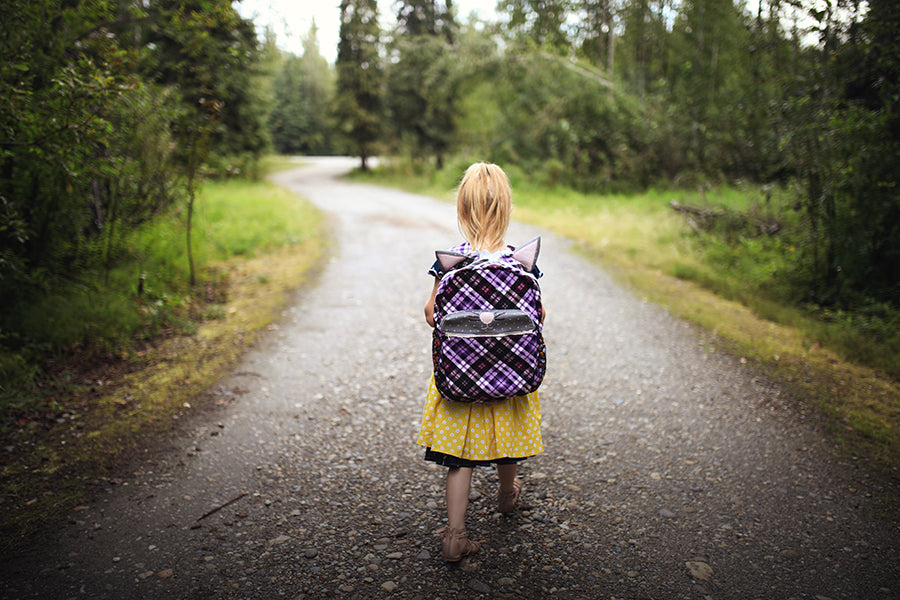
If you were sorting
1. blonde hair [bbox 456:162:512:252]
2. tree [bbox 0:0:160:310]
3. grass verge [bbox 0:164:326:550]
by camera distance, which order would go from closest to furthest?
blonde hair [bbox 456:162:512:252] < grass verge [bbox 0:164:326:550] < tree [bbox 0:0:160:310]

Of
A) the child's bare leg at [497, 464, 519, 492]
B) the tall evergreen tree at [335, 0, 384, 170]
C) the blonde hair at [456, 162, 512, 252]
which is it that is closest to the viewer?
the blonde hair at [456, 162, 512, 252]

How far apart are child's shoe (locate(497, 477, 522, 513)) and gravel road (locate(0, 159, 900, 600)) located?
53mm

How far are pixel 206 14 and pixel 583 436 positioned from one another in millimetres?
5802

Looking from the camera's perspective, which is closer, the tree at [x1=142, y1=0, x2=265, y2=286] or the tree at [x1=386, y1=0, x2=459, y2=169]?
the tree at [x1=142, y1=0, x2=265, y2=286]

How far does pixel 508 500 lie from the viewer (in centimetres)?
299

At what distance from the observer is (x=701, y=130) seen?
51.3 feet

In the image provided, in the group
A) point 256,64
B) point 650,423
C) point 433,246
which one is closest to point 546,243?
point 433,246

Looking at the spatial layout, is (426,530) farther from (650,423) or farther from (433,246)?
(433,246)

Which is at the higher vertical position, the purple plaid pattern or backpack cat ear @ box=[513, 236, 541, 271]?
backpack cat ear @ box=[513, 236, 541, 271]

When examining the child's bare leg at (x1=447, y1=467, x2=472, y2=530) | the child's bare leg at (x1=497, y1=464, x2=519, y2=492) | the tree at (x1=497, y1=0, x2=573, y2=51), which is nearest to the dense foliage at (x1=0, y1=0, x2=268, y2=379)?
the child's bare leg at (x1=447, y1=467, x2=472, y2=530)

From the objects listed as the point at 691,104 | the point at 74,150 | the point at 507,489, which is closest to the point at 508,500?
the point at 507,489

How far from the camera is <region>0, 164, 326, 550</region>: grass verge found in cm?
323

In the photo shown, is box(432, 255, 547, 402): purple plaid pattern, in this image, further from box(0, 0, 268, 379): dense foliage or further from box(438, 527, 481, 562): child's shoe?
box(0, 0, 268, 379): dense foliage

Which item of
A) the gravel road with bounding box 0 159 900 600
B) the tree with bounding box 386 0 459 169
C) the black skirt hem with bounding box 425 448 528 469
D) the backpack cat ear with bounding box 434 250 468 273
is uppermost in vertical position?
the tree with bounding box 386 0 459 169
